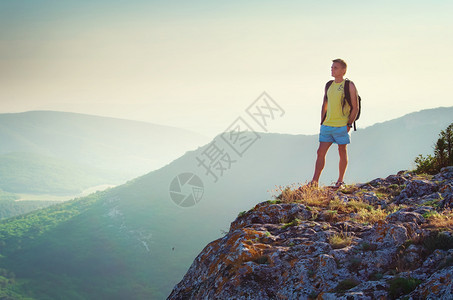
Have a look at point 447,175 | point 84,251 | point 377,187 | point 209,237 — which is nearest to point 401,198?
point 377,187

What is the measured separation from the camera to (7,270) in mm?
165125

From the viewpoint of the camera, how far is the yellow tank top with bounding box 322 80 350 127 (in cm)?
869

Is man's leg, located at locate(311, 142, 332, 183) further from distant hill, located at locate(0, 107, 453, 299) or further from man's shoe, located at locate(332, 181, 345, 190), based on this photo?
distant hill, located at locate(0, 107, 453, 299)

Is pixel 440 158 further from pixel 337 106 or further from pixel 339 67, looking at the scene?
pixel 339 67

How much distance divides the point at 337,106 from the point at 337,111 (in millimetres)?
132

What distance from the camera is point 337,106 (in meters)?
8.73

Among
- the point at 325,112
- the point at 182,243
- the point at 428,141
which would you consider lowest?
the point at 182,243

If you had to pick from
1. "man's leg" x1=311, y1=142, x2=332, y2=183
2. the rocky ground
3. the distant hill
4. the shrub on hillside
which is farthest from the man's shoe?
the distant hill

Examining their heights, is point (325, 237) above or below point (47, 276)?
above

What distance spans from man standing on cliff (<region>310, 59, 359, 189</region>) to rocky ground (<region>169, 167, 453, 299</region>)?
1918 mm

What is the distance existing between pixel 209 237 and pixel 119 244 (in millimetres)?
49623

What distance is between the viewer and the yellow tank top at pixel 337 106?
8.69m

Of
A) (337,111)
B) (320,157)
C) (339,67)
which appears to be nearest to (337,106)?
(337,111)

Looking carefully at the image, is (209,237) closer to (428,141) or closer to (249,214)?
(428,141)
